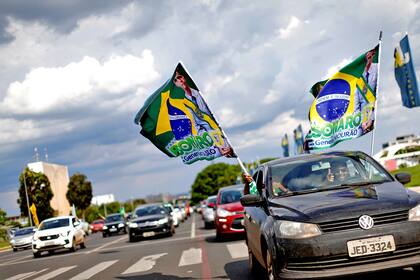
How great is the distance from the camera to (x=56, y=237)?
24.9 meters

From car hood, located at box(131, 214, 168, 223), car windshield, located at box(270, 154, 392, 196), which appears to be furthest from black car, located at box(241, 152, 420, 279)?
car hood, located at box(131, 214, 168, 223)

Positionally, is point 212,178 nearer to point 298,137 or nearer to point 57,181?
point 57,181

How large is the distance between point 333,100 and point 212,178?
144786 millimetres

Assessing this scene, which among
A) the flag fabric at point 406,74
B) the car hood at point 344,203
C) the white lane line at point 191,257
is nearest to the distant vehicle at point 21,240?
the white lane line at point 191,257

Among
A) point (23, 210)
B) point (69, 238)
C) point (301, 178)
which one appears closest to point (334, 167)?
point (301, 178)

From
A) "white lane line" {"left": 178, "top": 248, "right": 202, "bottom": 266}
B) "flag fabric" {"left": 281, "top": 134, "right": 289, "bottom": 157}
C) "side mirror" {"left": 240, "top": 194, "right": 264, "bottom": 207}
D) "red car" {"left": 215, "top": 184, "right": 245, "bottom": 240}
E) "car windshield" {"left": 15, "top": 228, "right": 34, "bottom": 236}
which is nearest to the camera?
"side mirror" {"left": 240, "top": 194, "right": 264, "bottom": 207}

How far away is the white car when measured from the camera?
24.8m

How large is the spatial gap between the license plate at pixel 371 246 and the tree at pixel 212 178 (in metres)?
148

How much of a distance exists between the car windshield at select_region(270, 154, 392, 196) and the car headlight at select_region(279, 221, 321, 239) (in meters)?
0.98

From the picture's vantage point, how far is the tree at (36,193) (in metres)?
72.9

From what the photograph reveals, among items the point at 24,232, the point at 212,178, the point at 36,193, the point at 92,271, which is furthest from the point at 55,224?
the point at 212,178

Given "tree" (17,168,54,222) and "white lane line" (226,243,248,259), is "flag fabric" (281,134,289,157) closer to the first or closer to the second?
"tree" (17,168,54,222)

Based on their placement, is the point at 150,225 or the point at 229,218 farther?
the point at 150,225

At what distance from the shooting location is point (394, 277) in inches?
319
